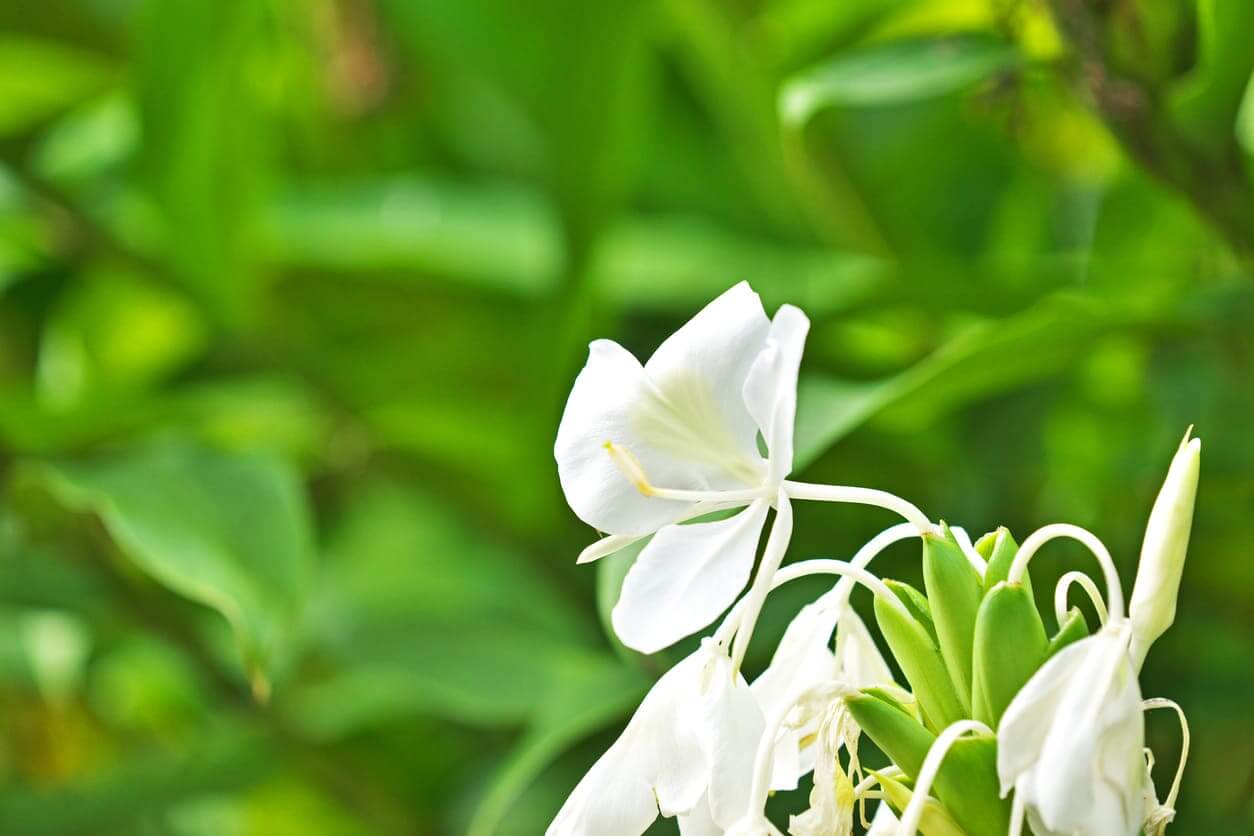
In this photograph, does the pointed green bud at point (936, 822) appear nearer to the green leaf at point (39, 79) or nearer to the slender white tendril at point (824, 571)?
the slender white tendril at point (824, 571)

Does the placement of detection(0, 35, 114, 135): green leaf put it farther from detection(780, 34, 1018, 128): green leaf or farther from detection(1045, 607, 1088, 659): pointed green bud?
detection(1045, 607, 1088, 659): pointed green bud

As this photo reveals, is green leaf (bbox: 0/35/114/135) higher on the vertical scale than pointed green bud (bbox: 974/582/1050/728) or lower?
lower

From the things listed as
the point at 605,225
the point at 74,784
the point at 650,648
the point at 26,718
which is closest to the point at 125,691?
the point at 26,718

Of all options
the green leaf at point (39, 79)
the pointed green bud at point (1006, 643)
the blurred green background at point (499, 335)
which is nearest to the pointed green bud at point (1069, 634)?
the pointed green bud at point (1006, 643)

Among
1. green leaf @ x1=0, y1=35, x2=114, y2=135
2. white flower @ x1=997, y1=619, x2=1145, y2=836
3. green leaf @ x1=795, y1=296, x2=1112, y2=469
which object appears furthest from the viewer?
green leaf @ x1=0, y1=35, x2=114, y2=135

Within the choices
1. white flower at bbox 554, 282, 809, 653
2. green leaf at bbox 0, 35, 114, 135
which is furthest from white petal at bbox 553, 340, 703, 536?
green leaf at bbox 0, 35, 114, 135

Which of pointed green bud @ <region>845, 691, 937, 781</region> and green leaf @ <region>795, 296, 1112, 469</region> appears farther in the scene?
green leaf @ <region>795, 296, 1112, 469</region>
